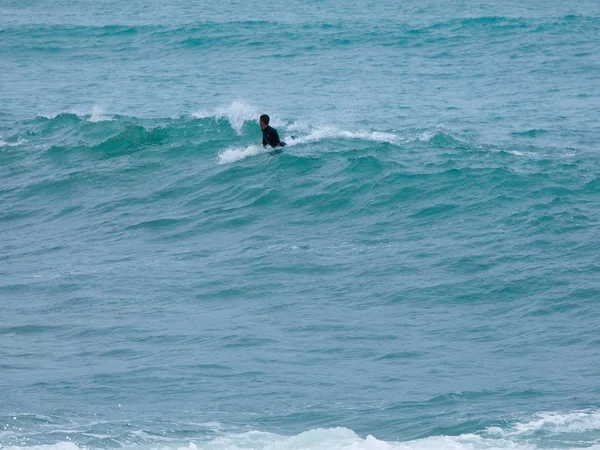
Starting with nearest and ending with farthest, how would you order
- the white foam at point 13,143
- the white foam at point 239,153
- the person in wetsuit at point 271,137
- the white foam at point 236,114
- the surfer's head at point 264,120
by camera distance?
the surfer's head at point 264,120 < the person in wetsuit at point 271,137 < the white foam at point 239,153 < the white foam at point 236,114 < the white foam at point 13,143

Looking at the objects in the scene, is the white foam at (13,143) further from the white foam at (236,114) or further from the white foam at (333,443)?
the white foam at (333,443)

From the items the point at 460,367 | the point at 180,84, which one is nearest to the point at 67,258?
the point at 460,367

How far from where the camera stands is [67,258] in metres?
16.7

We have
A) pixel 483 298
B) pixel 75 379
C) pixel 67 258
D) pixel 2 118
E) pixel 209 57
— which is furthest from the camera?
pixel 209 57

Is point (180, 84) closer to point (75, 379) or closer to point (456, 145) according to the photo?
point (456, 145)

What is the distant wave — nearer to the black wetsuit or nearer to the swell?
the black wetsuit

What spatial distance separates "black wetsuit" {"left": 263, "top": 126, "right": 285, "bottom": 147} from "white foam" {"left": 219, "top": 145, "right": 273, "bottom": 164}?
0.18 meters

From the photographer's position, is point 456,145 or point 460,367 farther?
point 456,145

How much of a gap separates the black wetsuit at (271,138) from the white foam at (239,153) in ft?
0.61

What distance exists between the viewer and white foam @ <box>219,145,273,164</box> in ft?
68.9

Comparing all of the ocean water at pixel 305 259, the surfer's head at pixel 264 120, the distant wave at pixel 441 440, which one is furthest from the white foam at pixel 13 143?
the distant wave at pixel 441 440

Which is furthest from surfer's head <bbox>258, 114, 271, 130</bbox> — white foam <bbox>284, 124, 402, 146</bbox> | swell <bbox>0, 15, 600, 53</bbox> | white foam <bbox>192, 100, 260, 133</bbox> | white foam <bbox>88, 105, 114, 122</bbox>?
swell <bbox>0, 15, 600, 53</bbox>

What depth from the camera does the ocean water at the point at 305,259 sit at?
1112 cm

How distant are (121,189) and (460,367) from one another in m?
10.0
